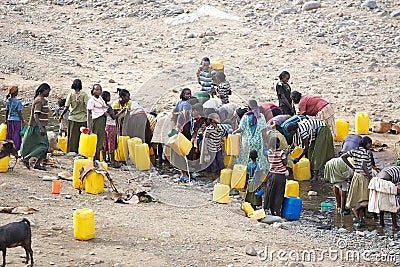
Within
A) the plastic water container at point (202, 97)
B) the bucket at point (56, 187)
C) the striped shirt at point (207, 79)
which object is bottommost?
the bucket at point (56, 187)

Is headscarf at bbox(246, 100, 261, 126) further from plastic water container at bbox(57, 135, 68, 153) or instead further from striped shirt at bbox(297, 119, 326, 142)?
plastic water container at bbox(57, 135, 68, 153)

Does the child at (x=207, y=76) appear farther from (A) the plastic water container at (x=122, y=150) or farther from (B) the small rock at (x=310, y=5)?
(B) the small rock at (x=310, y=5)

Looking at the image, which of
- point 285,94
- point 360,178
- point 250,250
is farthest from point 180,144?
point 250,250

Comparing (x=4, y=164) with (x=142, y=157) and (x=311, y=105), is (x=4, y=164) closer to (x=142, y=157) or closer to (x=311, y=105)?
(x=142, y=157)

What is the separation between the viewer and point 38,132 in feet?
34.0

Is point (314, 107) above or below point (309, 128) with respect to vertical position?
above

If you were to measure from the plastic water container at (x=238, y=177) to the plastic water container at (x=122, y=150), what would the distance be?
1.86 meters

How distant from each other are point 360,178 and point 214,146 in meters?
2.40

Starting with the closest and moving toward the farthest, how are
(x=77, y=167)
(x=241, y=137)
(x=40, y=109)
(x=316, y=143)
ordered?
(x=77, y=167), (x=40, y=109), (x=241, y=137), (x=316, y=143)

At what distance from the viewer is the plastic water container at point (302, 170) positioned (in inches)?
445

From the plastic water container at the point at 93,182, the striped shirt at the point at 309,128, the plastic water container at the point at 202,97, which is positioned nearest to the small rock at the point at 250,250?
the plastic water container at the point at 93,182

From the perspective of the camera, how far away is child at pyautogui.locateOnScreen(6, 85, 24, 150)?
35.3 ft

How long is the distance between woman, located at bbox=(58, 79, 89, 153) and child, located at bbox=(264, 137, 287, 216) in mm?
2982

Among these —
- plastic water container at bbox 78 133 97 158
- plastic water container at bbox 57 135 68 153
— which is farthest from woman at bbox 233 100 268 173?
plastic water container at bbox 57 135 68 153
